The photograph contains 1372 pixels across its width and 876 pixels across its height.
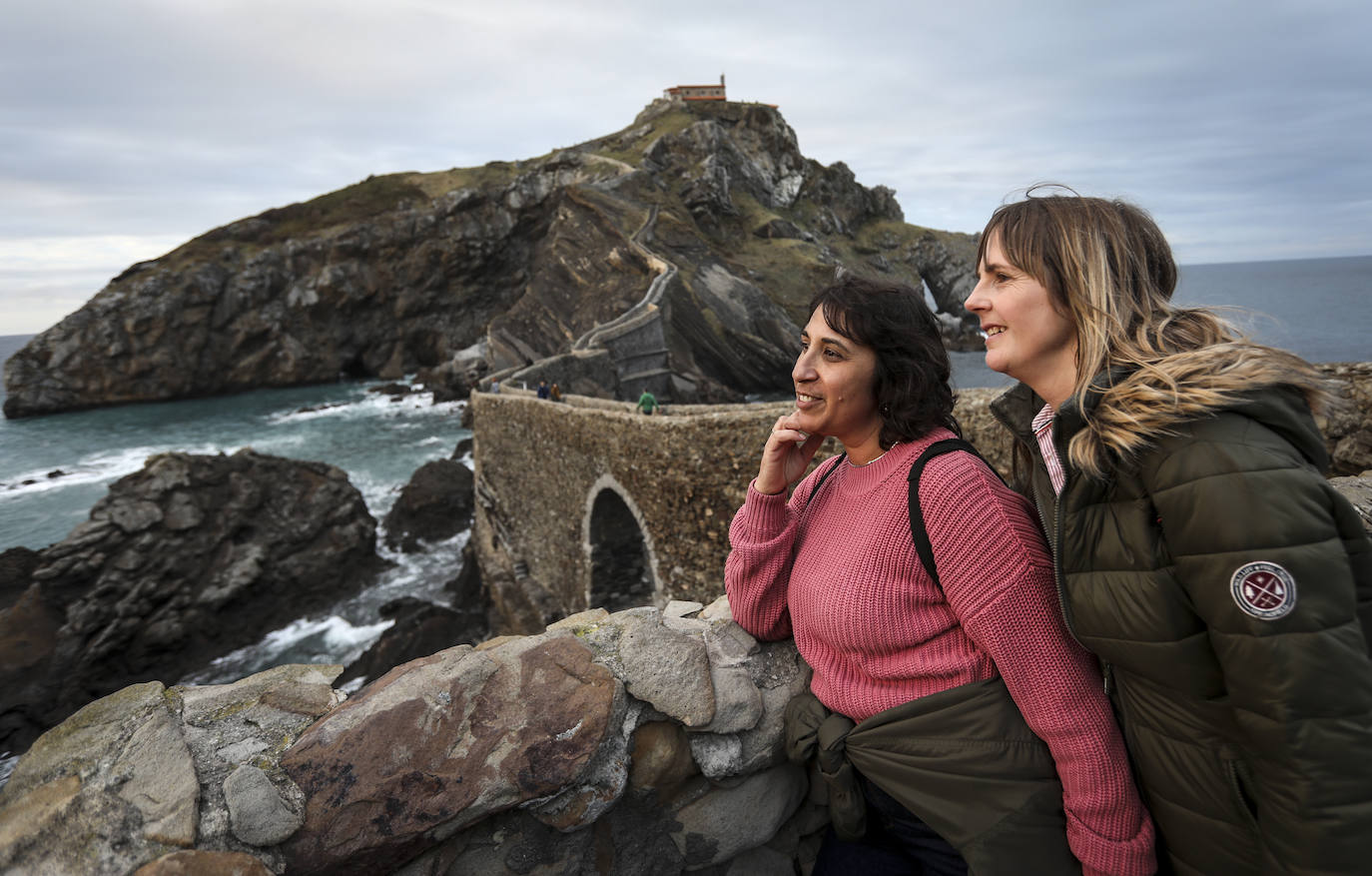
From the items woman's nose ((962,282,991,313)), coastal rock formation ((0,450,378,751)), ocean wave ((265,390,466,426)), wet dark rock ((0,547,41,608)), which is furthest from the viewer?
ocean wave ((265,390,466,426))

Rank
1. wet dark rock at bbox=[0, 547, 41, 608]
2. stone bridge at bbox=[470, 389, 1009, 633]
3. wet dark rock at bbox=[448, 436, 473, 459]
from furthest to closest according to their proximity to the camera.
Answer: wet dark rock at bbox=[448, 436, 473, 459], wet dark rock at bbox=[0, 547, 41, 608], stone bridge at bbox=[470, 389, 1009, 633]

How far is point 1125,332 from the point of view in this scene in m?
1.42

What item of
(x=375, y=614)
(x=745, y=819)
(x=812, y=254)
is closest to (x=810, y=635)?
(x=745, y=819)

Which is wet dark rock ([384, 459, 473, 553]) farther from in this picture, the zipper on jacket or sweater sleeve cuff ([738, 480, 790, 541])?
the zipper on jacket

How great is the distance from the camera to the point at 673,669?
6.61ft

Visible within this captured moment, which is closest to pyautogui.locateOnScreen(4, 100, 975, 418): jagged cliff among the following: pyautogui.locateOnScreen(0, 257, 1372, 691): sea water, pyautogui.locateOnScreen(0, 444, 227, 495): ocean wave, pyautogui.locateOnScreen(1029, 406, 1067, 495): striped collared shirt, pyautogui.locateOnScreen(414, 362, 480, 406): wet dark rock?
pyautogui.locateOnScreen(414, 362, 480, 406): wet dark rock

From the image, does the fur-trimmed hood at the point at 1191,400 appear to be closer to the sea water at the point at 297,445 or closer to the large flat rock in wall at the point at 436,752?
the large flat rock in wall at the point at 436,752

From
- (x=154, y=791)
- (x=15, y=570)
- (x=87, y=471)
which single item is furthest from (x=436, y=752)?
(x=87, y=471)

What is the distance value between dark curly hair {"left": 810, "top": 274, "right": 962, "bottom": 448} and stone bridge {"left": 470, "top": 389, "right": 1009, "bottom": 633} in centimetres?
502

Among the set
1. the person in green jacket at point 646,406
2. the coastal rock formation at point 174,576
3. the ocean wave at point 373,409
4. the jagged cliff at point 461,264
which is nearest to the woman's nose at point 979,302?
the person in green jacket at point 646,406

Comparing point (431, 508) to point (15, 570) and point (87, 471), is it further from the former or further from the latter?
point (87, 471)

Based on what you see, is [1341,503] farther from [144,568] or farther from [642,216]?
[642,216]

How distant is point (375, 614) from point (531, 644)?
1653 cm

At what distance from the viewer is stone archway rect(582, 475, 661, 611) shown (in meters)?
9.95
